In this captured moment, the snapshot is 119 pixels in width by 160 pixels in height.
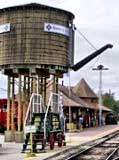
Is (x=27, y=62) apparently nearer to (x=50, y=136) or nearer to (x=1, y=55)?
(x=1, y=55)

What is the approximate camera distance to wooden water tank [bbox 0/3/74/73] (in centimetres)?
3155

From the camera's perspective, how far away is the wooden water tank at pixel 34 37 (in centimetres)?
3155

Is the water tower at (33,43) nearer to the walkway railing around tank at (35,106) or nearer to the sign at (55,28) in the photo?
the sign at (55,28)

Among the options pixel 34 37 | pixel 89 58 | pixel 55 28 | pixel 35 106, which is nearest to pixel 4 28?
pixel 34 37

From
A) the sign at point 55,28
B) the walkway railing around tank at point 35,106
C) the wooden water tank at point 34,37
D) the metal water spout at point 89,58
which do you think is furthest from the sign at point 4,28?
the walkway railing around tank at point 35,106

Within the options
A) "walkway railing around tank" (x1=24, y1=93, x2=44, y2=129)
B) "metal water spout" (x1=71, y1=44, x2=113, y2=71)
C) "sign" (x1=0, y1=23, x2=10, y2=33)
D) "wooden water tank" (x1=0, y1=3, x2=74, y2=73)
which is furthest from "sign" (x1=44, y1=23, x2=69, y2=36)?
"walkway railing around tank" (x1=24, y1=93, x2=44, y2=129)

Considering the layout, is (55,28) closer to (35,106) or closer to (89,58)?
(35,106)

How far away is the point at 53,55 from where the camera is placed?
3178 centimetres

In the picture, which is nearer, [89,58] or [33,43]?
[33,43]

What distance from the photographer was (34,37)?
31.6m

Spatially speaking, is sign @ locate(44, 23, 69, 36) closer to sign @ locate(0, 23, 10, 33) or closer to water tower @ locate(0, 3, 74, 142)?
water tower @ locate(0, 3, 74, 142)

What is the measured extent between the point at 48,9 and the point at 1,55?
3.67 metres

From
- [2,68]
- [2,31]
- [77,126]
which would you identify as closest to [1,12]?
[2,31]

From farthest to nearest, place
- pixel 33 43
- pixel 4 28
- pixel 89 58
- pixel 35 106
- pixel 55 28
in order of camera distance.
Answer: pixel 89 58, pixel 4 28, pixel 55 28, pixel 33 43, pixel 35 106
